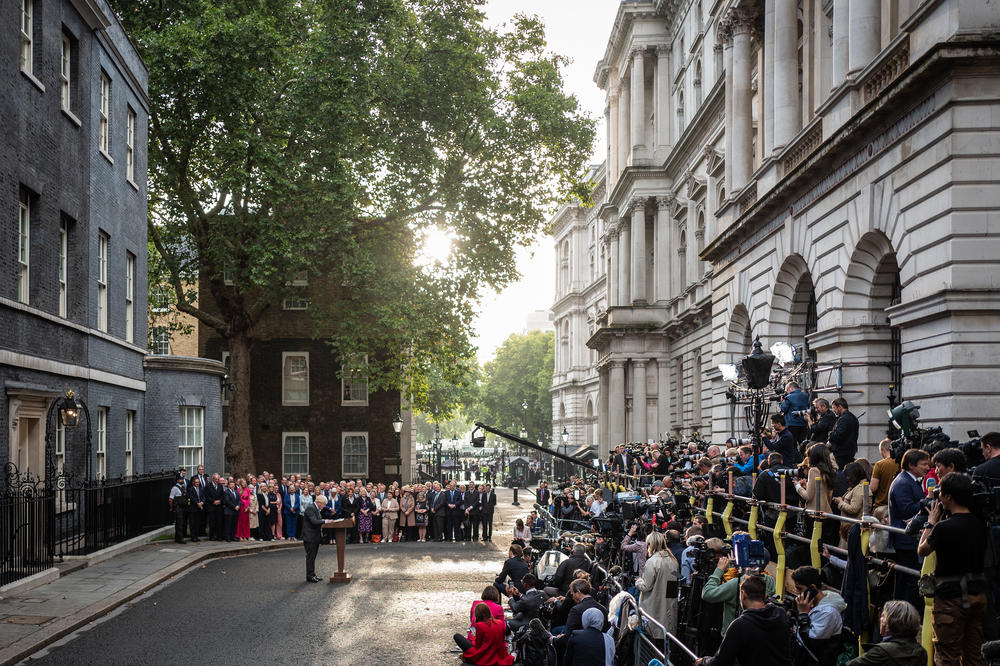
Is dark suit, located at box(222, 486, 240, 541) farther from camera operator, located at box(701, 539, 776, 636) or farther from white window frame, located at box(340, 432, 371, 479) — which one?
camera operator, located at box(701, 539, 776, 636)

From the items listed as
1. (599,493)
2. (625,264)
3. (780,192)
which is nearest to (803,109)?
(780,192)

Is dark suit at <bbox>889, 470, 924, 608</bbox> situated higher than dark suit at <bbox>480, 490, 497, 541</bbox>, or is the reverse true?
dark suit at <bbox>889, 470, 924, 608</bbox>

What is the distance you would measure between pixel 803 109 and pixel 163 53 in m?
20.0

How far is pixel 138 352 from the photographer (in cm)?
A: 2706

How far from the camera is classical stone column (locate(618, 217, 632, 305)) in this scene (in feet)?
174

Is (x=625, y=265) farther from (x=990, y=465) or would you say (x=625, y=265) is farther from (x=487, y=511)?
(x=990, y=465)

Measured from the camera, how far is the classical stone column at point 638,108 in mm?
51125

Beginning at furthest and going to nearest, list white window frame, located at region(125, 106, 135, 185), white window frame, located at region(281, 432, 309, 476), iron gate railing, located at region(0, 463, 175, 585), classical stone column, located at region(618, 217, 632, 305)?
classical stone column, located at region(618, 217, 632, 305) < white window frame, located at region(281, 432, 309, 476) < white window frame, located at region(125, 106, 135, 185) < iron gate railing, located at region(0, 463, 175, 585)

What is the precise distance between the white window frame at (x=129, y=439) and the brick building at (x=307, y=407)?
739 inches

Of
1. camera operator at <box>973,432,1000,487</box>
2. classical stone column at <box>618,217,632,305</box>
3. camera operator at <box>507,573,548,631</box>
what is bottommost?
camera operator at <box>507,573,548,631</box>

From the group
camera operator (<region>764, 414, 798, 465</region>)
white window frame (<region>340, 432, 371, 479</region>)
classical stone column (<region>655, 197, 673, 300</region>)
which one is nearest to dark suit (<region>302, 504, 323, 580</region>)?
camera operator (<region>764, 414, 798, 465</region>)

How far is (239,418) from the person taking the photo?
36.1 m

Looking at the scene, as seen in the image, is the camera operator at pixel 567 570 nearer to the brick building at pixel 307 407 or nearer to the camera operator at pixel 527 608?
the camera operator at pixel 527 608

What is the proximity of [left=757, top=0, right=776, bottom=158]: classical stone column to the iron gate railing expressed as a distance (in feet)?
57.3
